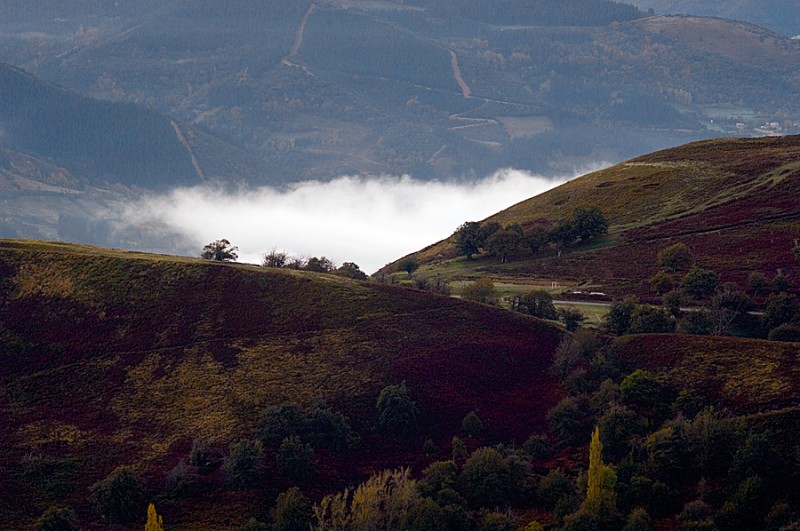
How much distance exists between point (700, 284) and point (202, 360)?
6965cm

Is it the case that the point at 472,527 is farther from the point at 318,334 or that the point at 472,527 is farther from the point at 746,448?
the point at 318,334

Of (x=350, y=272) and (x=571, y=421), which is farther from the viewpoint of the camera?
(x=350, y=272)

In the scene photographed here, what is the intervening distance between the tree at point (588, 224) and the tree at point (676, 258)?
2450 cm

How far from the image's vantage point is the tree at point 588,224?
190 m

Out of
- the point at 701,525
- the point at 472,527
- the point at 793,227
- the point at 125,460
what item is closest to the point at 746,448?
the point at 701,525

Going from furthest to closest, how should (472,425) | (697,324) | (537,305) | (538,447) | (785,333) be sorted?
(537,305) → (697,324) → (785,333) → (472,425) → (538,447)

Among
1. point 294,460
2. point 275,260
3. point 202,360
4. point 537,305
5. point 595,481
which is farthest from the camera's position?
point 275,260

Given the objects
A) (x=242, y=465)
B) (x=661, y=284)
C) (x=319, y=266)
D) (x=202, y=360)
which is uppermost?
(x=319, y=266)

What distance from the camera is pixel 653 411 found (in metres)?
106

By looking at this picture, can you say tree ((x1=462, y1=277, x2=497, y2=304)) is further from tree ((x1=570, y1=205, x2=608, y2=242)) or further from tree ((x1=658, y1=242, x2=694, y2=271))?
tree ((x1=570, y1=205, x2=608, y2=242))

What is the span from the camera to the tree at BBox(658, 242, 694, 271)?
539 ft

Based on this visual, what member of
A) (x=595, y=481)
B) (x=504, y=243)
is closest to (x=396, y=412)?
(x=595, y=481)

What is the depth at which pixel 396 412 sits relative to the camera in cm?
10675

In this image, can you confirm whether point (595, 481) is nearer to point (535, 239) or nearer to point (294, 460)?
point (294, 460)
